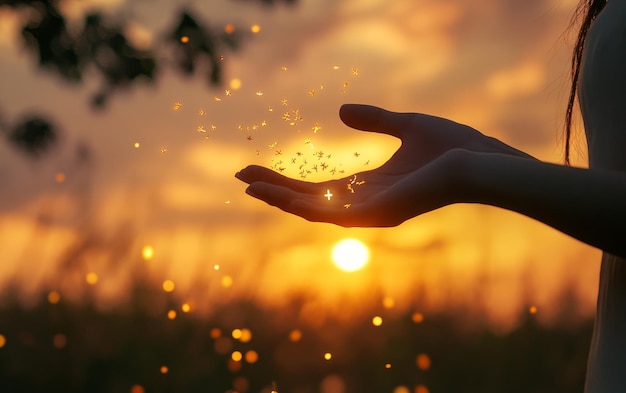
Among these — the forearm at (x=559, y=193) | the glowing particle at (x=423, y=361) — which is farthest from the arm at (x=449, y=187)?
the glowing particle at (x=423, y=361)

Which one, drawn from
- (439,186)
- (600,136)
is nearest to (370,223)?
(439,186)

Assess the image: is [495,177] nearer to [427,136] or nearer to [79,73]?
[427,136]

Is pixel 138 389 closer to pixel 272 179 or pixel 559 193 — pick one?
pixel 272 179

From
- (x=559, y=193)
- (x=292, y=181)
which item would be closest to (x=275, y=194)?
(x=292, y=181)

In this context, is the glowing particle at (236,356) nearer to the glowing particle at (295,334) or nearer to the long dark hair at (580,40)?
the glowing particle at (295,334)

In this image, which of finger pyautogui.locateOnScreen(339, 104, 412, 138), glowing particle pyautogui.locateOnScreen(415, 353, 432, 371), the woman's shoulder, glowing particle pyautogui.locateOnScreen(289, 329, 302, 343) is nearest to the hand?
finger pyautogui.locateOnScreen(339, 104, 412, 138)

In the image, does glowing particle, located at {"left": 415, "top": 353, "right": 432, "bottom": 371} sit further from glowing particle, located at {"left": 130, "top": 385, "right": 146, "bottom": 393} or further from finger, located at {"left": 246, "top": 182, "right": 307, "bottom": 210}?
finger, located at {"left": 246, "top": 182, "right": 307, "bottom": 210}
